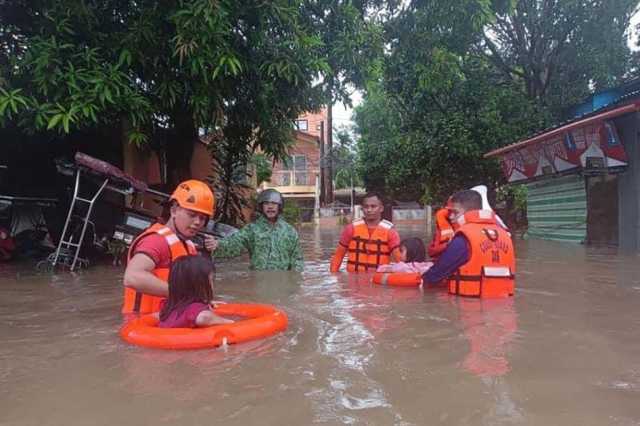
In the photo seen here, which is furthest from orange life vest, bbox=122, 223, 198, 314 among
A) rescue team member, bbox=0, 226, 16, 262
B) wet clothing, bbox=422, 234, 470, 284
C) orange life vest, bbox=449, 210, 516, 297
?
rescue team member, bbox=0, 226, 16, 262

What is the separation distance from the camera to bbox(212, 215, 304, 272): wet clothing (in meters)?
6.99

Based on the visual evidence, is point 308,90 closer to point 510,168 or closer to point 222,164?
point 222,164

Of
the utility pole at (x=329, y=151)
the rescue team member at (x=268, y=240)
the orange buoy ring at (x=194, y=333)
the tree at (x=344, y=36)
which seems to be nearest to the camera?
the orange buoy ring at (x=194, y=333)

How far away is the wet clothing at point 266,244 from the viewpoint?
6988 millimetres

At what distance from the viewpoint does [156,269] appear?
418cm

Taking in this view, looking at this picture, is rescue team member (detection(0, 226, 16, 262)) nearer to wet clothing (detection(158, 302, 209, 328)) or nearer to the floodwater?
the floodwater

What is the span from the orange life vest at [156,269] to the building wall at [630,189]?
9.67 metres

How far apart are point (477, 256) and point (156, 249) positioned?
9.47ft

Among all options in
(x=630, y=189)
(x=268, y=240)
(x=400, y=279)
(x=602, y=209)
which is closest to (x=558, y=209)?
(x=602, y=209)

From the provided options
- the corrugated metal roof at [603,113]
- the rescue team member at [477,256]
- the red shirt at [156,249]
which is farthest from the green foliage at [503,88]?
the red shirt at [156,249]

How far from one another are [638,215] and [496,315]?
772cm

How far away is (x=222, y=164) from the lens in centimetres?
1193

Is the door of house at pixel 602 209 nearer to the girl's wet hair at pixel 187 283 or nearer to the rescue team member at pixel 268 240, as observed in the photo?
the rescue team member at pixel 268 240

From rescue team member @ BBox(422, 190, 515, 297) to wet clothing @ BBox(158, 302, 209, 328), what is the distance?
255cm
